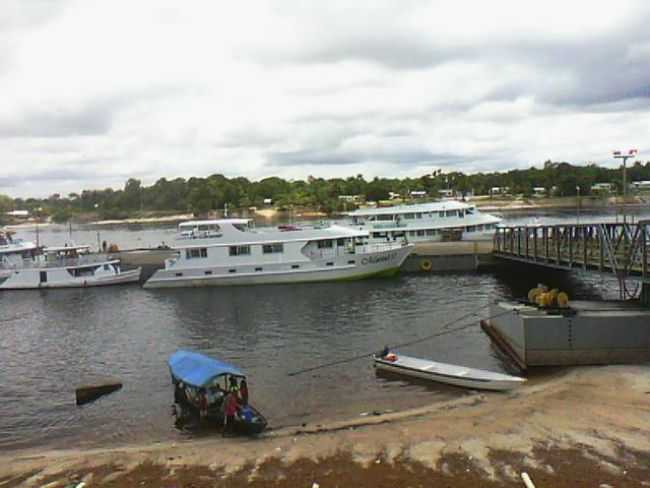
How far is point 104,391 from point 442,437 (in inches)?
574

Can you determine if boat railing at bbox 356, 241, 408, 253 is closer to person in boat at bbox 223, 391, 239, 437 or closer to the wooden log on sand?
the wooden log on sand

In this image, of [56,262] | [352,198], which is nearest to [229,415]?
[56,262]

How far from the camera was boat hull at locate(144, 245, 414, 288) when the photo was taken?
5316 centimetres

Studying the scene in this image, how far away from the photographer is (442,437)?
54.4ft

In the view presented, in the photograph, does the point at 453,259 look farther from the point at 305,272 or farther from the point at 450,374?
the point at 450,374

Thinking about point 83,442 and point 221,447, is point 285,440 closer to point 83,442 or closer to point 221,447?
point 221,447

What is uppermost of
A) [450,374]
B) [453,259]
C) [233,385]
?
[453,259]

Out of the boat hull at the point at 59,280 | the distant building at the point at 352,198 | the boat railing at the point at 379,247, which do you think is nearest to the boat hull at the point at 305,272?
the boat railing at the point at 379,247

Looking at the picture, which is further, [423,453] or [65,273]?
[65,273]

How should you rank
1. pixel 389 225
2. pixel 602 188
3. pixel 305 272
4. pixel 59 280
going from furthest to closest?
1. pixel 602 188
2. pixel 389 225
3. pixel 59 280
4. pixel 305 272

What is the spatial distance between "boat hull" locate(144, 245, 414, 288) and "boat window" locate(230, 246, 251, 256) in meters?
1.41

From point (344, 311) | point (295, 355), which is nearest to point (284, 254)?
point (344, 311)

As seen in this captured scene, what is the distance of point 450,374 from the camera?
22.8 metres

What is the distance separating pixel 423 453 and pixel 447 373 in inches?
312
